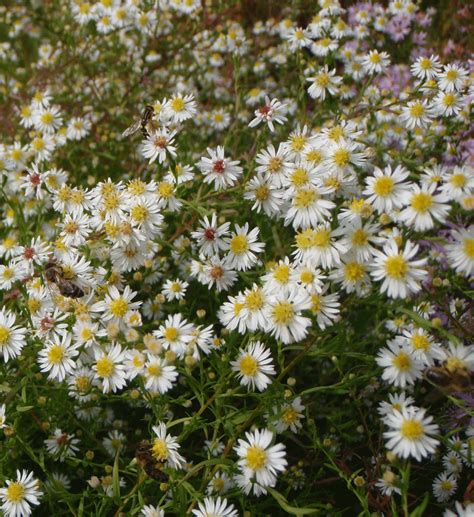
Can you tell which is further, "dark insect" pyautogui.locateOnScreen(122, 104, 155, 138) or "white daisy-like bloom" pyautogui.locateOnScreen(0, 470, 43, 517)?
"dark insect" pyautogui.locateOnScreen(122, 104, 155, 138)

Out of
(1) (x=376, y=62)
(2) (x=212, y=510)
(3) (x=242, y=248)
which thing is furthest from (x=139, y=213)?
(1) (x=376, y=62)

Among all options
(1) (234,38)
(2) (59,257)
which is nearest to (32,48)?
(1) (234,38)

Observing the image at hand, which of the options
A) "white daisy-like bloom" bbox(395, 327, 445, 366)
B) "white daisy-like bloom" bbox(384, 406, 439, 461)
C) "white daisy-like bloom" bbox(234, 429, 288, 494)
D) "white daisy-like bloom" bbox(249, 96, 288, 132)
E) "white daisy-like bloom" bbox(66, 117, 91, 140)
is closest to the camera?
"white daisy-like bloom" bbox(384, 406, 439, 461)

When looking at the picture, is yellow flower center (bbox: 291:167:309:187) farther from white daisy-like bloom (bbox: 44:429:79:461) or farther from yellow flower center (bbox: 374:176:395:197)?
white daisy-like bloom (bbox: 44:429:79:461)

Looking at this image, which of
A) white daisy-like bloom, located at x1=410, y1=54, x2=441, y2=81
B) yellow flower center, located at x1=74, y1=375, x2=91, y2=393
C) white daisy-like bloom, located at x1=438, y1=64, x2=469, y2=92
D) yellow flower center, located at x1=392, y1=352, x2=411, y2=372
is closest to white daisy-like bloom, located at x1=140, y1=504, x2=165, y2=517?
yellow flower center, located at x1=74, y1=375, x2=91, y2=393

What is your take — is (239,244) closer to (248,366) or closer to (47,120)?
(248,366)

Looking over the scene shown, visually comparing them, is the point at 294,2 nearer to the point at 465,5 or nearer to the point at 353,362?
the point at 465,5

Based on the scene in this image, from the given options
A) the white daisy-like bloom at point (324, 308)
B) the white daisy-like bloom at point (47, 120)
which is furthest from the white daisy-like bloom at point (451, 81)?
the white daisy-like bloom at point (47, 120)
